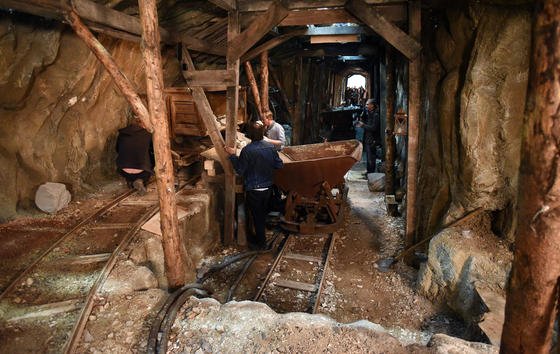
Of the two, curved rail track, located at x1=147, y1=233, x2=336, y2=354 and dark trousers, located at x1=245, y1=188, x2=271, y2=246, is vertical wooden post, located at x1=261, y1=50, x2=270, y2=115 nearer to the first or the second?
dark trousers, located at x1=245, y1=188, x2=271, y2=246

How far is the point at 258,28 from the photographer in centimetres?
538

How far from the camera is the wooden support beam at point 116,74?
3.62 m

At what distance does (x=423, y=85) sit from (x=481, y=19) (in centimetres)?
156

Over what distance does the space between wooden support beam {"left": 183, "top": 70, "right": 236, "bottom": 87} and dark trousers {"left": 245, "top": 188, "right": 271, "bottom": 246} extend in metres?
1.83

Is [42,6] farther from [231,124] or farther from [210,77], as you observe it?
[231,124]

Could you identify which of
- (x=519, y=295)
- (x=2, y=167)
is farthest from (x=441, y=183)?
(x=2, y=167)

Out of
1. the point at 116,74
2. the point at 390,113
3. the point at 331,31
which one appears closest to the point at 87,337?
the point at 116,74

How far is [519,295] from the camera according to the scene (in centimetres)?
176

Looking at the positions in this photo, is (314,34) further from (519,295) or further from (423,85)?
(519,295)

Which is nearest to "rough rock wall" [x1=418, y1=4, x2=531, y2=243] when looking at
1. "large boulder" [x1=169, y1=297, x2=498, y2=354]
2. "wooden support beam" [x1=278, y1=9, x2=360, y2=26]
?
"wooden support beam" [x1=278, y1=9, x2=360, y2=26]

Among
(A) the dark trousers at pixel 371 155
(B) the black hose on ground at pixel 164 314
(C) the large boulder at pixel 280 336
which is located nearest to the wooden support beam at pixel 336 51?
(A) the dark trousers at pixel 371 155

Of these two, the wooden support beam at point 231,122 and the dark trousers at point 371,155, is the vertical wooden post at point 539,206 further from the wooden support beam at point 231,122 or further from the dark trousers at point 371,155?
the dark trousers at point 371,155

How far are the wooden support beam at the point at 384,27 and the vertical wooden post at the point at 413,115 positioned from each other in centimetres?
11

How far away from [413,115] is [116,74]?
398 centimetres
